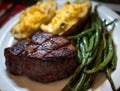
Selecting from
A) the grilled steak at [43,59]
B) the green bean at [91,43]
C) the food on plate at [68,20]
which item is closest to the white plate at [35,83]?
the grilled steak at [43,59]

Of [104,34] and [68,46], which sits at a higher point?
[68,46]

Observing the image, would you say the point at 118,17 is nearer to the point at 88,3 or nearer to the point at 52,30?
the point at 88,3

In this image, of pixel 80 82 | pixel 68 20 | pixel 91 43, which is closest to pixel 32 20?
pixel 68 20

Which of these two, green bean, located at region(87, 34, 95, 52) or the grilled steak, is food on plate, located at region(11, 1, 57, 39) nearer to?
the grilled steak

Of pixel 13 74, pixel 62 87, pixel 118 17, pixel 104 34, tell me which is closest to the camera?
pixel 62 87

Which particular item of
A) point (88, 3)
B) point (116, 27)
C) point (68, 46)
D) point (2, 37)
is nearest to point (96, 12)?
point (88, 3)

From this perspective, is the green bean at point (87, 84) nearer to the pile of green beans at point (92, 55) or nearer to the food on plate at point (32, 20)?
the pile of green beans at point (92, 55)

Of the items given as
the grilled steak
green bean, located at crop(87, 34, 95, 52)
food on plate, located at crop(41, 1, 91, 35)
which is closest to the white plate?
the grilled steak
